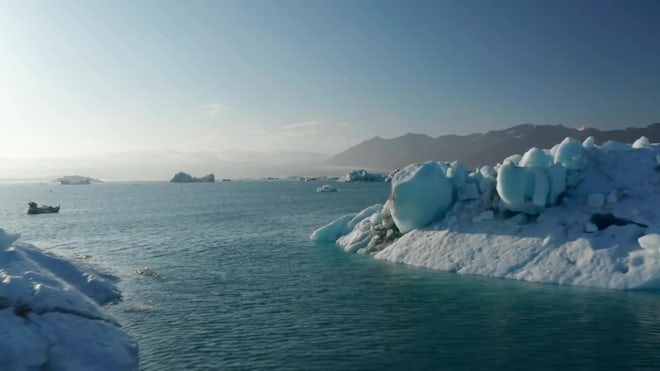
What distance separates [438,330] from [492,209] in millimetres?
18140

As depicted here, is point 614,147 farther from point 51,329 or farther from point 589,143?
point 51,329

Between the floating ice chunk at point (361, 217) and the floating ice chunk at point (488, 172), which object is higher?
the floating ice chunk at point (488, 172)

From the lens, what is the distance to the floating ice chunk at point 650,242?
2616 cm

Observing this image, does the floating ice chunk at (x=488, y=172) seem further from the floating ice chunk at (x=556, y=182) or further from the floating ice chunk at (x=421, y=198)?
the floating ice chunk at (x=556, y=182)

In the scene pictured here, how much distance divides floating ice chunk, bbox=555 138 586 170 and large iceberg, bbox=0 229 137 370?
3196 cm

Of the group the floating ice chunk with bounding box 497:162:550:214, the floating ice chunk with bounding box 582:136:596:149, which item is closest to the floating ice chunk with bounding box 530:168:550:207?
the floating ice chunk with bounding box 497:162:550:214

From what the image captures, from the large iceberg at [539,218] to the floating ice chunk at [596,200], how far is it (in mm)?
60

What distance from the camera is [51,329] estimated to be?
16.3 meters

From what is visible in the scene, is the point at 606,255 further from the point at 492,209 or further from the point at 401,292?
the point at 401,292

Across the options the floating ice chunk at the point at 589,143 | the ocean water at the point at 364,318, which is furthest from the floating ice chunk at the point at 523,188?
the ocean water at the point at 364,318

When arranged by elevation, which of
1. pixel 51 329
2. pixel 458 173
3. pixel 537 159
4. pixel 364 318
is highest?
pixel 537 159

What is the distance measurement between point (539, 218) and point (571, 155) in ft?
20.9

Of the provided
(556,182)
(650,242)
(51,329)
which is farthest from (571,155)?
(51,329)

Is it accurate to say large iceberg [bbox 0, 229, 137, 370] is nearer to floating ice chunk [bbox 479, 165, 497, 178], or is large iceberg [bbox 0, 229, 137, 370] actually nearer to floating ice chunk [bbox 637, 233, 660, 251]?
floating ice chunk [bbox 637, 233, 660, 251]
